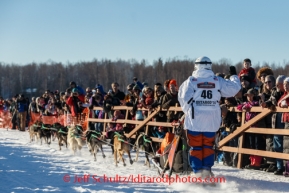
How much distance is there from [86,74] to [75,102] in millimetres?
90413

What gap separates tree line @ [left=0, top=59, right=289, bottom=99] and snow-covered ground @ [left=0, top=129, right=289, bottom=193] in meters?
82.6

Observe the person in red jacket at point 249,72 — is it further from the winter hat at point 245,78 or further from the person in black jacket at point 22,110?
the person in black jacket at point 22,110

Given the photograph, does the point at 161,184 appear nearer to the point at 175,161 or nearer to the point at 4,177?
the point at 175,161

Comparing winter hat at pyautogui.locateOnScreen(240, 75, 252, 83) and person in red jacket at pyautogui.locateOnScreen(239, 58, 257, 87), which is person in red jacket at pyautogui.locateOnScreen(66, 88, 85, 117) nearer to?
person in red jacket at pyautogui.locateOnScreen(239, 58, 257, 87)

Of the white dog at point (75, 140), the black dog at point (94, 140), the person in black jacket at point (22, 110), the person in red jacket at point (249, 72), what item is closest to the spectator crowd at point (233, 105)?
the person in red jacket at point (249, 72)

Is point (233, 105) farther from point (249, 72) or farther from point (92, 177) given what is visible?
point (92, 177)

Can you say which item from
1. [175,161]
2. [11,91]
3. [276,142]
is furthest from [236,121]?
[11,91]

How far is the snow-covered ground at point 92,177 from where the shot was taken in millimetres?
6172

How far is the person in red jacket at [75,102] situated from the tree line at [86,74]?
76.6 m

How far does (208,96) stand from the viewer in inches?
242

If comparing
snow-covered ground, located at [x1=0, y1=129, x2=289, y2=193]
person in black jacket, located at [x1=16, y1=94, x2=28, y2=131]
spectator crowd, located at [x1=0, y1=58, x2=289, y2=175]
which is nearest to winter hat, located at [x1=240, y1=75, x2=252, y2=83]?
spectator crowd, located at [x1=0, y1=58, x2=289, y2=175]

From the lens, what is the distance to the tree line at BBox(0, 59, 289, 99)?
317ft

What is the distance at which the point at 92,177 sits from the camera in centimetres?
A: 733

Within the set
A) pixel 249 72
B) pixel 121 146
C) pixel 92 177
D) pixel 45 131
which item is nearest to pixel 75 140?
pixel 121 146
